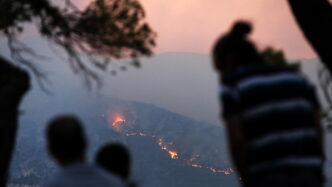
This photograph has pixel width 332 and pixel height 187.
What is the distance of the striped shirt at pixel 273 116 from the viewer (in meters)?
3.34

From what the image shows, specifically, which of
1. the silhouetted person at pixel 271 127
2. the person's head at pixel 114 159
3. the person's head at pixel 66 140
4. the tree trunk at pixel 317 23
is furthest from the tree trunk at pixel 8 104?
the silhouetted person at pixel 271 127

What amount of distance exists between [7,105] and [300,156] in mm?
6192

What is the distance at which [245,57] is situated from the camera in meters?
3.72

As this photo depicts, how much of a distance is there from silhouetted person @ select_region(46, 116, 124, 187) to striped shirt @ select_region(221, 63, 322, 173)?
3.39ft

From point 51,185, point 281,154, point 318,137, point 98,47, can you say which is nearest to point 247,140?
point 281,154

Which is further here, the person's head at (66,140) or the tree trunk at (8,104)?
the tree trunk at (8,104)

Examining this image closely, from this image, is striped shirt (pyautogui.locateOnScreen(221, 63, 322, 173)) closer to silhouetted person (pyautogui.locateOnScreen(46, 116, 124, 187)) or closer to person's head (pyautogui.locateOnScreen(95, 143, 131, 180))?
silhouetted person (pyautogui.locateOnScreen(46, 116, 124, 187))

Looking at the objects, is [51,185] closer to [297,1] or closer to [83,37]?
[297,1]

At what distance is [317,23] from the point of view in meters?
7.23

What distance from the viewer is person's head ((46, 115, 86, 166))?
3.13 metres

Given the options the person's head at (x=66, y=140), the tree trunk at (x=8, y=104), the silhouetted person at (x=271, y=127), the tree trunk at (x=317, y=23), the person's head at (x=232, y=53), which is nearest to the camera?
the person's head at (x=66, y=140)

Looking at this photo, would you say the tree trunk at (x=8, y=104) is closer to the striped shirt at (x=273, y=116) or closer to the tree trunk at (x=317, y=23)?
the tree trunk at (x=317, y=23)

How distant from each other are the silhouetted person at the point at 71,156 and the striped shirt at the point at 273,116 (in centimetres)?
103

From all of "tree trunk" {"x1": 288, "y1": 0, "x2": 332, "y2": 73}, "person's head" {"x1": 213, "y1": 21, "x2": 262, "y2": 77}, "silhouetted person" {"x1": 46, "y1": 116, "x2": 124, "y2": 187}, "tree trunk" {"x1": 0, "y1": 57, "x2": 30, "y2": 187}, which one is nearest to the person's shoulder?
"silhouetted person" {"x1": 46, "y1": 116, "x2": 124, "y2": 187}
